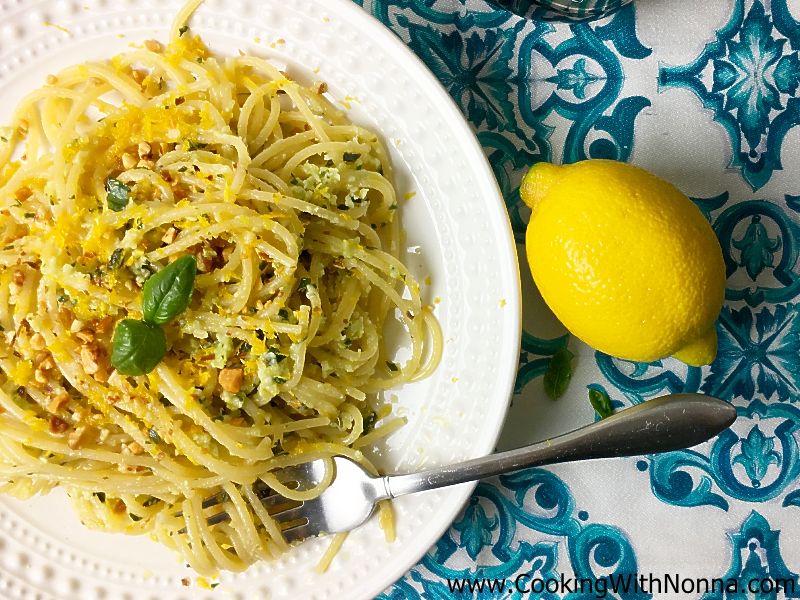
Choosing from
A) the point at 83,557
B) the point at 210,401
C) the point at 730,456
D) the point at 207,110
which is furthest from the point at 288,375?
the point at 730,456

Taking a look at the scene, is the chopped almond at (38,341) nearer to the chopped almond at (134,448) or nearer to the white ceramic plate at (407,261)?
the chopped almond at (134,448)

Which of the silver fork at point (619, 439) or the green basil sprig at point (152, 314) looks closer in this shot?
the green basil sprig at point (152, 314)

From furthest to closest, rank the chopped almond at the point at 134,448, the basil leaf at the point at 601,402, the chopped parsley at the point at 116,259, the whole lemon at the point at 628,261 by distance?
the basil leaf at the point at 601,402 → the chopped almond at the point at 134,448 → the chopped parsley at the point at 116,259 → the whole lemon at the point at 628,261

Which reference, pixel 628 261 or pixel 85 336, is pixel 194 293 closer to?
pixel 85 336

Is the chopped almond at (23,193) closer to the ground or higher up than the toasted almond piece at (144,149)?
closer to the ground

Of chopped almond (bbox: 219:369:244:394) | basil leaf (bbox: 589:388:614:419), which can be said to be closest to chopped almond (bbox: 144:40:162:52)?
chopped almond (bbox: 219:369:244:394)

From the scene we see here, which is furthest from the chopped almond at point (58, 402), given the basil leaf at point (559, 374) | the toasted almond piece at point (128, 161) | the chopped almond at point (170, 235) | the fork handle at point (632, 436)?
the basil leaf at point (559, 374)

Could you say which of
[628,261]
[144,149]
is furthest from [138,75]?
[628,261]

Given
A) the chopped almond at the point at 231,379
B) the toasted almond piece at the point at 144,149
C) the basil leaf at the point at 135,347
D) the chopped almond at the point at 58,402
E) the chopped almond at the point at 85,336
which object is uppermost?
the toasted almond piece at the point at 144,149

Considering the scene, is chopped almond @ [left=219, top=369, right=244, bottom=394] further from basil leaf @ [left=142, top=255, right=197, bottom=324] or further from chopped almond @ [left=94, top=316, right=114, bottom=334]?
chopped almond @ [left=94, top=316, right=114, bottom=334]
